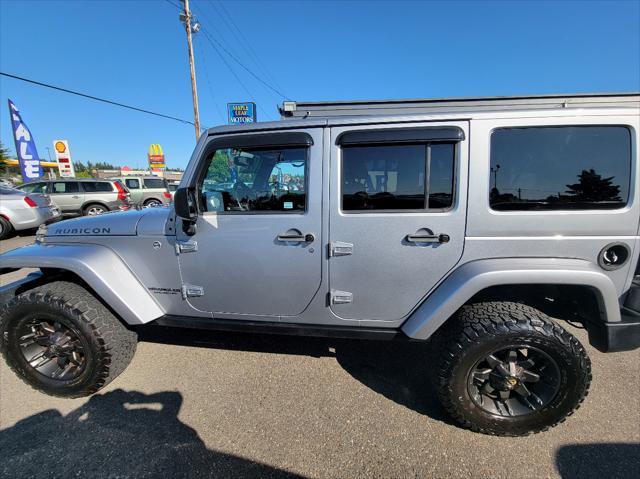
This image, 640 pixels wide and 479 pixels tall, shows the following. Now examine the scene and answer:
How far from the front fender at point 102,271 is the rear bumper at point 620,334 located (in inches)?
123

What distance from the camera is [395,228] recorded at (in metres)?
1.93

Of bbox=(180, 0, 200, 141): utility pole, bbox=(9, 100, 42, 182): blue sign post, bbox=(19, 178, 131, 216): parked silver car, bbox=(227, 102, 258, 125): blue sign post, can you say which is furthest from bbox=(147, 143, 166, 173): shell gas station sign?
bbox=(227, 102, 258, 125): blue sign post

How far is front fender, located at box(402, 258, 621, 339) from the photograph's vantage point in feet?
5.74

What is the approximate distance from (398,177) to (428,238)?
447mm

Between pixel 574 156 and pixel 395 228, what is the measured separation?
1.14 m

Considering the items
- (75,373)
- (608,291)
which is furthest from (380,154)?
(75,373)

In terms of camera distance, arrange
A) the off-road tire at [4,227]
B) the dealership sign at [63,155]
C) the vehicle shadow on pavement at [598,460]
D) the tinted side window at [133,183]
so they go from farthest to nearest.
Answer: the dealership sign at [63,155] → the tinted side window at [133,183] → the off-road tire at [4,227] → the vehicle shadow on pavement at [598,460]

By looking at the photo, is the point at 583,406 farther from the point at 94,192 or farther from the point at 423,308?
the point at 94,192

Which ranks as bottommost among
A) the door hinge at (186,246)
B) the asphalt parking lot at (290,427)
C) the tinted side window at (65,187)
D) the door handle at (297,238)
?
the asphalt parking lot at (290,427)

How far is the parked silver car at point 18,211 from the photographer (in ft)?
25.4

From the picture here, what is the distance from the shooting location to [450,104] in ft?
7.66

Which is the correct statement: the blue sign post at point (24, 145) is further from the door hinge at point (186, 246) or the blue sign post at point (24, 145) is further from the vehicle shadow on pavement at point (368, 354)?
the door hinge at point (186, 246)

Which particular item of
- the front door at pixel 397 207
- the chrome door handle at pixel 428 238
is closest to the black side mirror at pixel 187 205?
the front door at pixel 397 207

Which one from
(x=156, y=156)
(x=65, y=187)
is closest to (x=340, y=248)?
(x=65, y=187)
